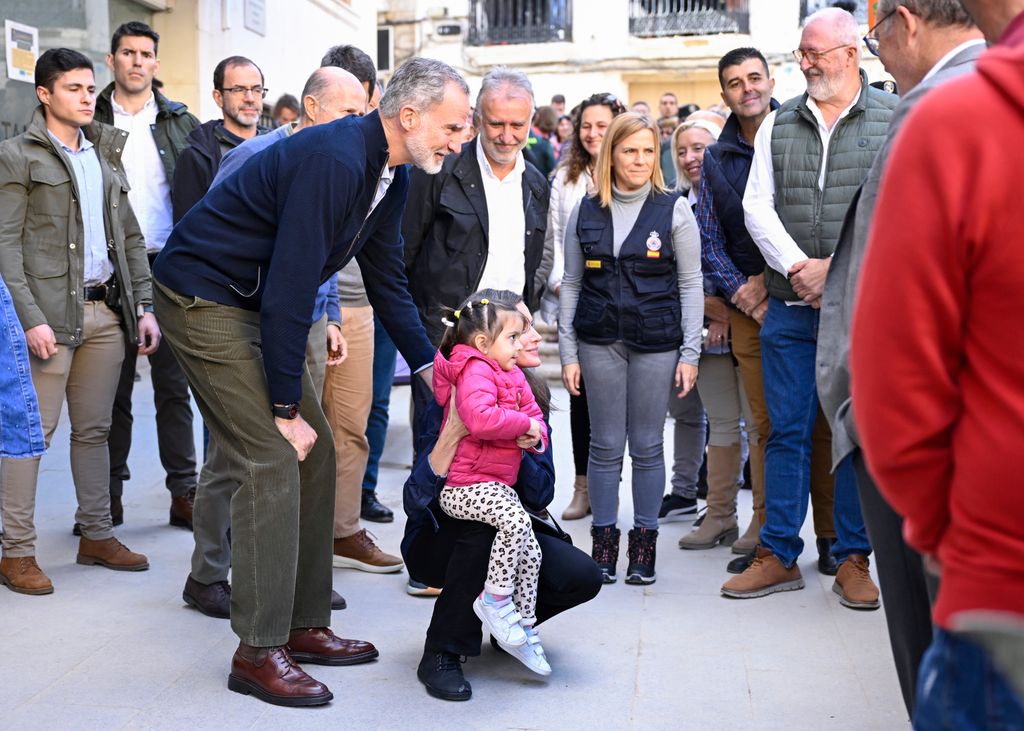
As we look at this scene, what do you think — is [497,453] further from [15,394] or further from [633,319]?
[15,394]

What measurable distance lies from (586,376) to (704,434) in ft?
4.04

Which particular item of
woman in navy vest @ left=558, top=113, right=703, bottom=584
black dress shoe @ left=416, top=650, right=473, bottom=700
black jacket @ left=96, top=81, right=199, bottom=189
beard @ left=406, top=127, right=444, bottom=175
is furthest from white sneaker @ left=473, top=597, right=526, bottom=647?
black jacket @ left=96, top=81, right=199, bottom=189

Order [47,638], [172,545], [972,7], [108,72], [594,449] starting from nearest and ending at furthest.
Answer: [972,7], [47,638], [594,449], [172,545], [108,72]

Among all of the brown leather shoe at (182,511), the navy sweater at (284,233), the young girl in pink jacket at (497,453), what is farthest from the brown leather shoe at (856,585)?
the brown leather shoe at (182,511)

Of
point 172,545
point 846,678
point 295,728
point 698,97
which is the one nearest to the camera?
point 295,728

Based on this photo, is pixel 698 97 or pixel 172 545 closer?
pixel 172 545

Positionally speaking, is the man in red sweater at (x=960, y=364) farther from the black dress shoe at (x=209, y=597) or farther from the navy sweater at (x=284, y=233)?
the black dress shoe at (x=209, y=597)

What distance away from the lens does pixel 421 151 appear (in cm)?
362

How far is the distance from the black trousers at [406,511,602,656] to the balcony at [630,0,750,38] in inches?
948

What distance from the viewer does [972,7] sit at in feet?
6.44

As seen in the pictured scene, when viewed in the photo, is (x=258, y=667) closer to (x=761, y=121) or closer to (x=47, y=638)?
(x=47, y=638)

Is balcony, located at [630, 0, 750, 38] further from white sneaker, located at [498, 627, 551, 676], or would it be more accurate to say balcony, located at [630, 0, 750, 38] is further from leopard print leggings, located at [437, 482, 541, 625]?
white sneaker, located at [498, 627, 551, 676]

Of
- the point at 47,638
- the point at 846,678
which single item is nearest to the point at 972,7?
the point at 846,678

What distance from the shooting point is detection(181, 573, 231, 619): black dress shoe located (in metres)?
4.39
